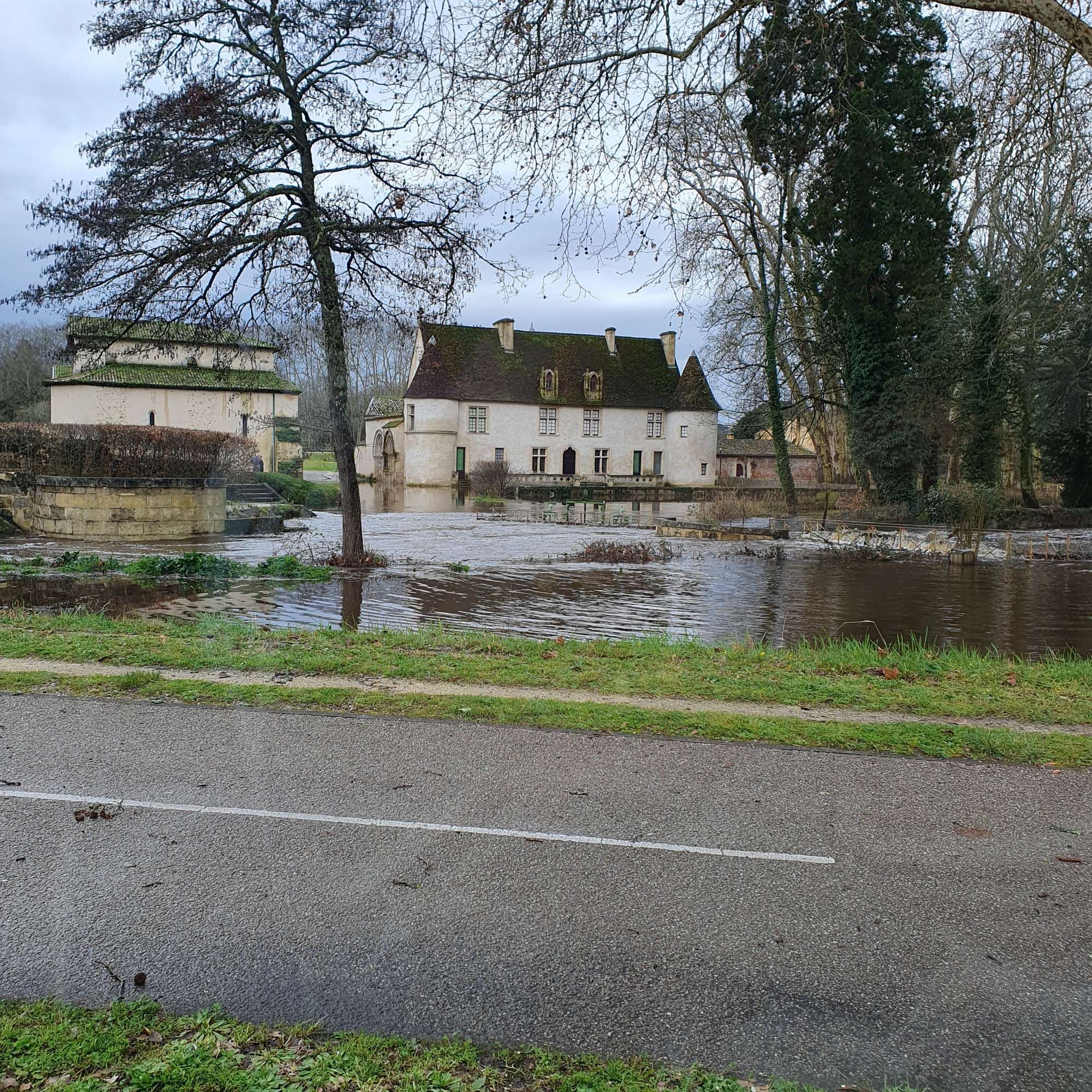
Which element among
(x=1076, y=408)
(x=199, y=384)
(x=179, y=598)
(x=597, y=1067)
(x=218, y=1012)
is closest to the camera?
(x=597, y=1067)

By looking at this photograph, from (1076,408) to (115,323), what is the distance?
31986 millimetres

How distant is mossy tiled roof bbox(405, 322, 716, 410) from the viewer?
222ft

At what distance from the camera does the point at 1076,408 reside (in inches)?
1325

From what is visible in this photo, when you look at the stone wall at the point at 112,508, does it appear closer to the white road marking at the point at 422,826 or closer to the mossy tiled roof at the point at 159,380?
the white road marking at the point at 422,826

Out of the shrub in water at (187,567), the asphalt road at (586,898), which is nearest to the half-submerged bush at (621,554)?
the shrub in water at (187,567)

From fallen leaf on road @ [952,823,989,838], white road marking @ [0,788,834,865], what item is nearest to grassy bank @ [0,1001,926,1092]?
white road marking @ [0,788,834,865]

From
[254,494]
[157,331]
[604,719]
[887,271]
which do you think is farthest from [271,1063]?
[887,271]

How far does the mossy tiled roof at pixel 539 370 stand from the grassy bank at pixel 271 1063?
64691mm

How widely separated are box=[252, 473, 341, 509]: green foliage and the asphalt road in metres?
33.5

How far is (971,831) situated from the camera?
518 centimetres

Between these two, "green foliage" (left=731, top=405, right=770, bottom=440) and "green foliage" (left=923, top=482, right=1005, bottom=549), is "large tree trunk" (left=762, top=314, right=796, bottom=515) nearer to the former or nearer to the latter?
"green foliage" (left=731, top=405, right=770, bottom=440)

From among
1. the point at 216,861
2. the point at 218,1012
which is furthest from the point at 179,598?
the point at 218,1012

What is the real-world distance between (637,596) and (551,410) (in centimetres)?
5374

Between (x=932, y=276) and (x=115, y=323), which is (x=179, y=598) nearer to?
(x=115, y=323)
